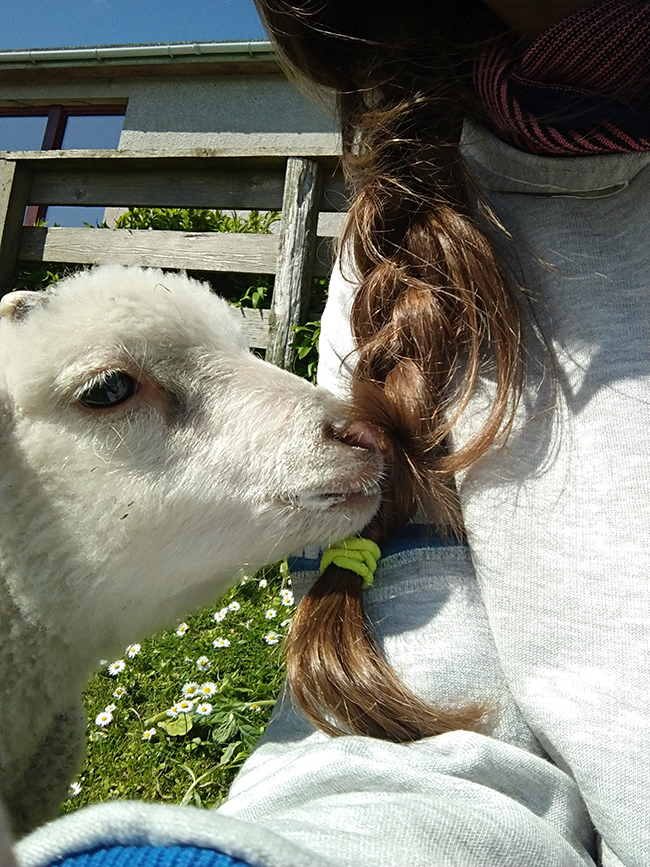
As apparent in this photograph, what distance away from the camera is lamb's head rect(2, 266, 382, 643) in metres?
1.46

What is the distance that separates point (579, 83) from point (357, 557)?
105 cm

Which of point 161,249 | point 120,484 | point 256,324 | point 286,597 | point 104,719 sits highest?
point 161,249

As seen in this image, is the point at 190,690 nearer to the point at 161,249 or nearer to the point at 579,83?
the point at 579,83

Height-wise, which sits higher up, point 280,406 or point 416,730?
point 280,406

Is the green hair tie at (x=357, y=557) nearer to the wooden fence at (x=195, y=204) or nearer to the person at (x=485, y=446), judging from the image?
the person at (x=485, y=446)

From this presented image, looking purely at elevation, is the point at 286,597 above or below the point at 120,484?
below

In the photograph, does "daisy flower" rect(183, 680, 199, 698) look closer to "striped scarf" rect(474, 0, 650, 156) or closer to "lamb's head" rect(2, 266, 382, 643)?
"lamb's head" rect(2, 266, 382, 643)

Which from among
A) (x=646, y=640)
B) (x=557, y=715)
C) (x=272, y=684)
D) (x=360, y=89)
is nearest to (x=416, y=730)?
(x=557, y=715)

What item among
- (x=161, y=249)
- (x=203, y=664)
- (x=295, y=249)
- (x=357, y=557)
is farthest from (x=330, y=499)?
(x=161, y=249)

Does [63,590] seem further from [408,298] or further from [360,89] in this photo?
[360,89]

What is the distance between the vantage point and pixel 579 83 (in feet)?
4.31

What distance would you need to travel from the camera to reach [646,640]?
1104mm

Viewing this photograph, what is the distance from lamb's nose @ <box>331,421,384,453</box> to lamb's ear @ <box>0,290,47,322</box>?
2.59 feet

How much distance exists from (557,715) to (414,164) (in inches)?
47.2
